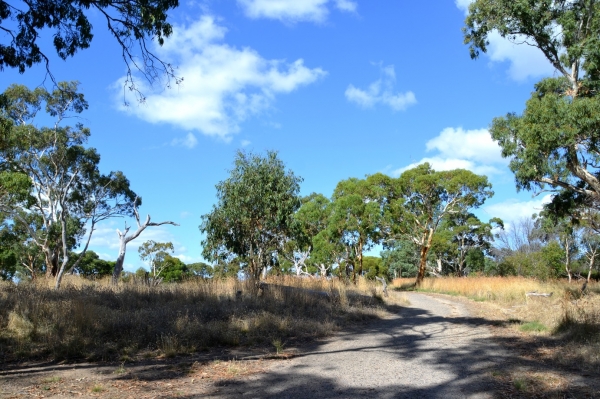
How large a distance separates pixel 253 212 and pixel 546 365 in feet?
34.4

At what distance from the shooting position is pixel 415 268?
60812mm

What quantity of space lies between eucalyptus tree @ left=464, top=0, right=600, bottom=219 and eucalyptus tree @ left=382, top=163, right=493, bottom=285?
1939cm

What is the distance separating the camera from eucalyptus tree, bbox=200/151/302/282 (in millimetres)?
15672

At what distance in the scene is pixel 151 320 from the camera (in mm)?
9875

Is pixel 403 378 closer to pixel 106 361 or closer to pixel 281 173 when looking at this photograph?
pixel 106 361

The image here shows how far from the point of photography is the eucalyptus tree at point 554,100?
46.6 feet

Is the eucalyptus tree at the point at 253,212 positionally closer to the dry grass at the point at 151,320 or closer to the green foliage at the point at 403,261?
the dry grass at the point at 151,320

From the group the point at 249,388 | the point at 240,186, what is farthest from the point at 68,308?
the point at 240,186

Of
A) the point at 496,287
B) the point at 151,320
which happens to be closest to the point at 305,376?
the point at 151,320

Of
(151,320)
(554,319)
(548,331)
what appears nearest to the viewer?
(151,320)

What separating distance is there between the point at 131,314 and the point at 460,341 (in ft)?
24.2

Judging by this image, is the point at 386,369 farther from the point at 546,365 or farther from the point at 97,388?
the point at 97,388

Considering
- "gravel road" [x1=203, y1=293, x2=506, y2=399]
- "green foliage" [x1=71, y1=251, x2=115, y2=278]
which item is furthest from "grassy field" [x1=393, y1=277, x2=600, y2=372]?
"green foliage" [x1=71, y1=251, x2=115, y2=278]

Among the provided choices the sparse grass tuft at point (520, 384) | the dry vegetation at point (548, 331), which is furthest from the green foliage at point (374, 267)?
the sparse grass tuft at point (520, 384)
